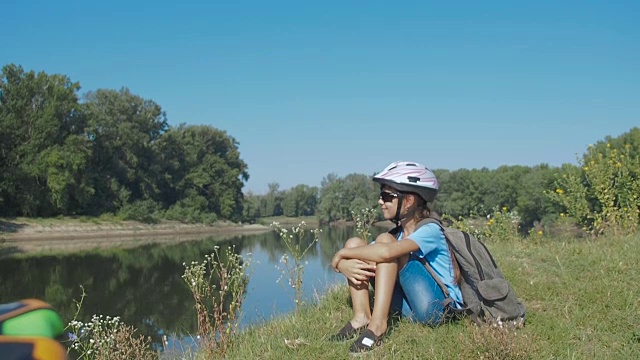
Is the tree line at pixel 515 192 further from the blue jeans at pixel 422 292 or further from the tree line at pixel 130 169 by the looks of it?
the blue jeans at pixel 422 292

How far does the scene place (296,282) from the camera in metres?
5.11

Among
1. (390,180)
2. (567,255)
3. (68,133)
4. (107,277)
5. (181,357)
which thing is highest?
(68,133)

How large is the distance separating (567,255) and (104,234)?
1621 inches

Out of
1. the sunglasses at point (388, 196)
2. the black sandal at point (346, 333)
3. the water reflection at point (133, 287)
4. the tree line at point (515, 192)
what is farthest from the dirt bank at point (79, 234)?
the sunglasses at point (388, 196)

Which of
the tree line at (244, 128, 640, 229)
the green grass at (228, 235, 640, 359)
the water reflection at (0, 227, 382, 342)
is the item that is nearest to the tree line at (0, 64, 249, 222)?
the tree line at (244, 128, 640, 229)

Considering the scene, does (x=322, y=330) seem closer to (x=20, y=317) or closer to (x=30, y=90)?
(x=20, y=317)

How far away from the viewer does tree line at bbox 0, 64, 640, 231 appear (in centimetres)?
3850

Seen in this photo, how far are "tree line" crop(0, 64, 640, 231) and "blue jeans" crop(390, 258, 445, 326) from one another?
47.9 ft

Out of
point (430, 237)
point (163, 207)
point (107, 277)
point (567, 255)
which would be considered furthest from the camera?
point (163, 207)

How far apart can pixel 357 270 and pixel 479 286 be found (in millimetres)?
868

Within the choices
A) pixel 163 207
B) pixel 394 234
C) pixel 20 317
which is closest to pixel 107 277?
pixel 394 234

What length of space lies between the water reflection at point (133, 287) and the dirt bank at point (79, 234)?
6.81 meters

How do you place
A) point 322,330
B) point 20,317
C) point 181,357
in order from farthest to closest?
1. point 181,357
2. point 322,330
3. point 20,317

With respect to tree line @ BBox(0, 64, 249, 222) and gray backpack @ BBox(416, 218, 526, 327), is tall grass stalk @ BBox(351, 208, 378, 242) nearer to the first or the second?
gray backpack @ BBox(416, 218, 526, 327)
